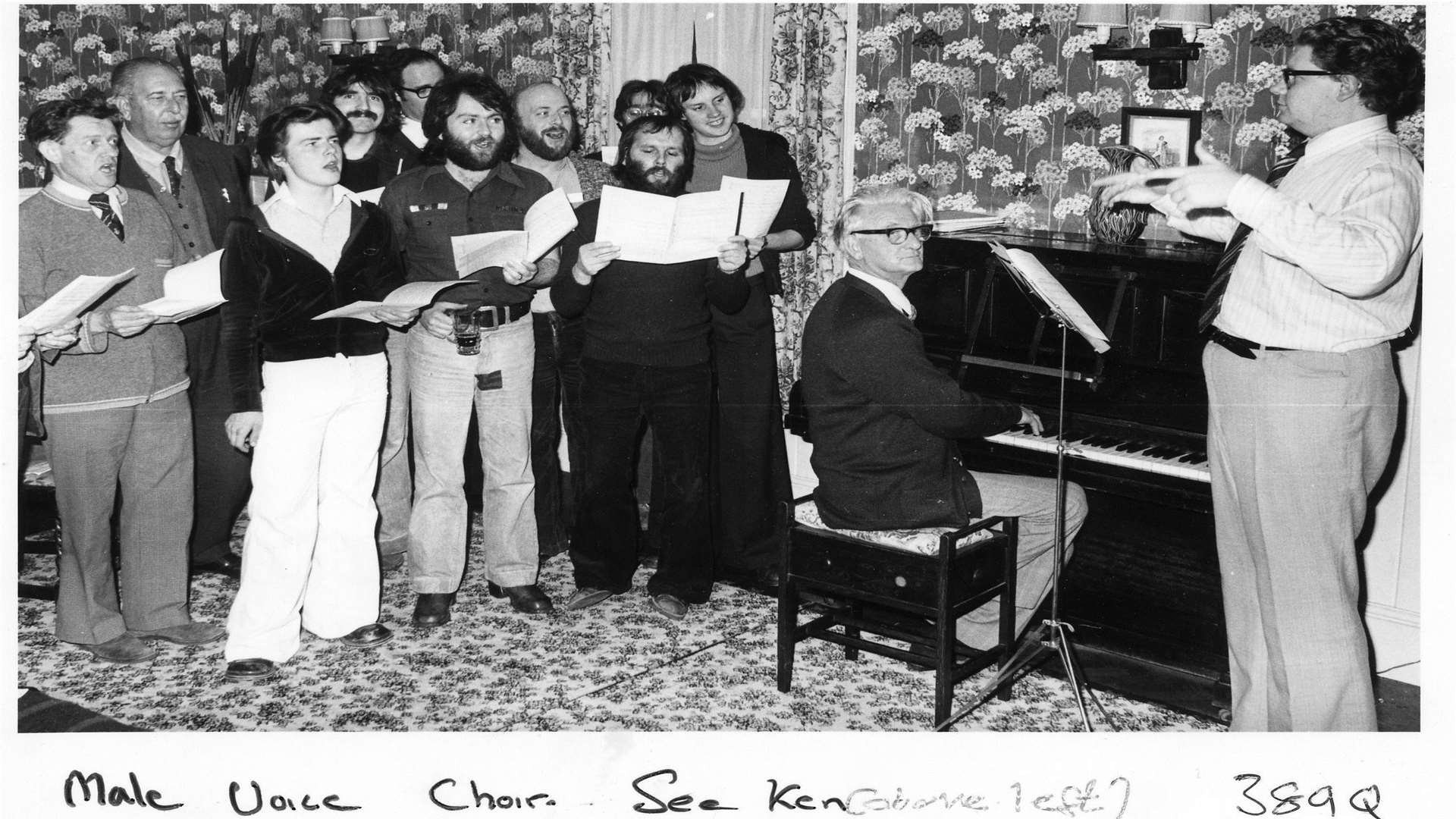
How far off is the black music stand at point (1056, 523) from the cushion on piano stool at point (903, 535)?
0.26 m

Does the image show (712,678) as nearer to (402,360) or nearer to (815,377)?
(815,377)

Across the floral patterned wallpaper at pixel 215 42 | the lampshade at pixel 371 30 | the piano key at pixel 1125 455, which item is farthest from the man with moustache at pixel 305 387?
the lampshade at pixel 371 30

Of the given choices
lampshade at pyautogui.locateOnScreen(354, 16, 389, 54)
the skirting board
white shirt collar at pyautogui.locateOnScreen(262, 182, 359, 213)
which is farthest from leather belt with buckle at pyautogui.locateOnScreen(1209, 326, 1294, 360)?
lampshade at pyautogui.locateOnScreen(354, 16, 389, 54)

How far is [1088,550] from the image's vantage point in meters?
4.08

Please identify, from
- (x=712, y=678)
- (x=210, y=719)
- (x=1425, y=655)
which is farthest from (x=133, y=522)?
(x=1425, y=655)

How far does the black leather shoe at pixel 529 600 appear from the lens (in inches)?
181

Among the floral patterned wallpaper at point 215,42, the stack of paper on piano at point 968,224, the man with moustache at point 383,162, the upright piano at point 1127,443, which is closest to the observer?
the upright piano at point 1127,443

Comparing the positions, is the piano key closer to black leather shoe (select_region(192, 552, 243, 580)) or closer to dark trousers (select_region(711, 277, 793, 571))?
dark trousers (select_region(711, 277, 793, 571))

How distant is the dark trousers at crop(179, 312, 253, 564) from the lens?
4609mm

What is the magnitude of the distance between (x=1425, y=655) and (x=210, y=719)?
314 centimetres

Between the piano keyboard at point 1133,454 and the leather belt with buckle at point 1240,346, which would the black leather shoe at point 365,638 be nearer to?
the piano keyboard at point 1133,454

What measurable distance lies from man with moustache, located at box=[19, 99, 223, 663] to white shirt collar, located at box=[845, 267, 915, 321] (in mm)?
2044
